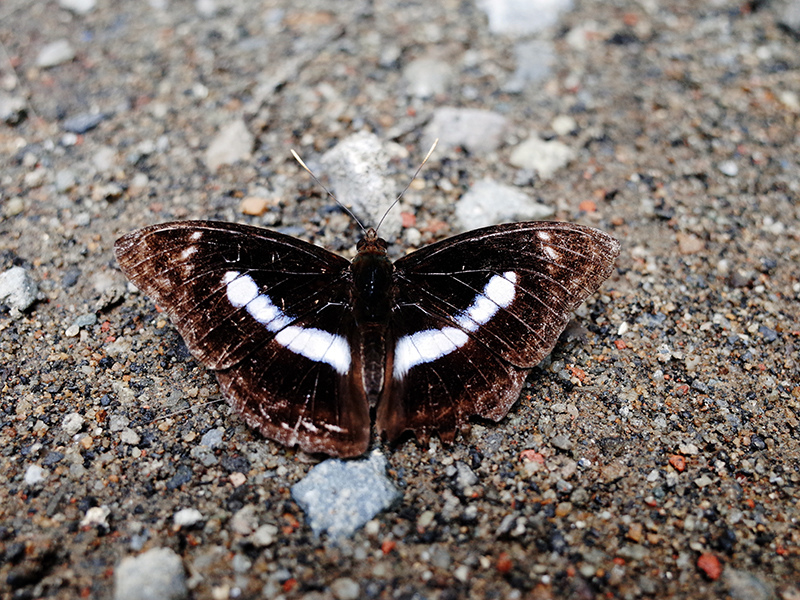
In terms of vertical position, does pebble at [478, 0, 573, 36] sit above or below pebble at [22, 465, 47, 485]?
above

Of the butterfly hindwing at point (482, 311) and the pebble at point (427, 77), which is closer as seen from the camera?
the butterfly hindwing at point (482, 311)

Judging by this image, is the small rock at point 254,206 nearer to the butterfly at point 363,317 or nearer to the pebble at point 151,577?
the butterfly at point 363,317

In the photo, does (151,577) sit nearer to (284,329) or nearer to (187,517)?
(187,517)

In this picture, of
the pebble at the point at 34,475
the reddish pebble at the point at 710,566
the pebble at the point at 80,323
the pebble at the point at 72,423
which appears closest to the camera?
the reddish pebble at the point at 710,566

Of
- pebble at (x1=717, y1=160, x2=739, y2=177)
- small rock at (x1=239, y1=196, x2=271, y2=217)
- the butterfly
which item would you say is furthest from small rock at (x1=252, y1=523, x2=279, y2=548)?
pebble at (x1=717, y1=160, x2=739, y2=177)

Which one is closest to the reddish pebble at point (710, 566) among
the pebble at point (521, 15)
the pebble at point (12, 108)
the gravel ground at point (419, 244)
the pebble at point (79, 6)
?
the gravel ground at point (419, 244)

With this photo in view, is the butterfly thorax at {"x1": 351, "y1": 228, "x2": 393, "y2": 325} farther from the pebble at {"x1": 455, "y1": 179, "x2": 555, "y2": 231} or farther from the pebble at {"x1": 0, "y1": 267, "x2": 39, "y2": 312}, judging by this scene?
the pebble at {"x1": 0, "y1": 267, "x2": 39, "y2": 312}

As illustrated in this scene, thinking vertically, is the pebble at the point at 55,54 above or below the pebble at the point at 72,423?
above

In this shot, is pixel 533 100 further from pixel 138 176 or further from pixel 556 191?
pixel 138 176

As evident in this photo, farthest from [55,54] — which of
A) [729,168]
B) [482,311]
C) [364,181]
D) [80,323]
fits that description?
[729,168]
